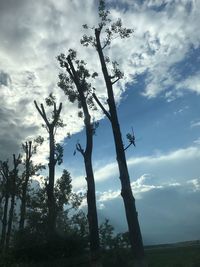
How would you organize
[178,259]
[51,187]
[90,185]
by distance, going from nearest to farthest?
[90,185] < [51,187] < [178,259]

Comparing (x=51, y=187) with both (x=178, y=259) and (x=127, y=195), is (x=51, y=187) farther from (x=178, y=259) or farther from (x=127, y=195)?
(x=127, y=195)

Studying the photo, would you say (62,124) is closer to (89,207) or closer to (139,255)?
(89,207)

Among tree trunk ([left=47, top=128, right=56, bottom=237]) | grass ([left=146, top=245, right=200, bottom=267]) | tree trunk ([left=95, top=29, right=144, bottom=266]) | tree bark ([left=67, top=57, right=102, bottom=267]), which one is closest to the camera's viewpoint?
tree trunk ([left=95, top=29, right=144, bottom=266])

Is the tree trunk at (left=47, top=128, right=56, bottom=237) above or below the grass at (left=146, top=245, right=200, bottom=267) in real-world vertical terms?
above

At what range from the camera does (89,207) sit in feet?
68.5

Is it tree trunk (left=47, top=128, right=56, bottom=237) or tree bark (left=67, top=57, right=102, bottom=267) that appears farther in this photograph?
tree trunk (left=47, top=128, right=56, bottom=237)

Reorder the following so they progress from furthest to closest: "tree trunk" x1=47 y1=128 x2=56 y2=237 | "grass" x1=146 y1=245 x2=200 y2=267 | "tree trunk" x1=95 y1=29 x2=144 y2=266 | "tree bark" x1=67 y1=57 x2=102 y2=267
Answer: "tree trunk" x1=47 y1=128 x2=56 y2=237 → "grass" x1=146 y1=245 x2=200 y2=267 → "tree bark" x1=67 y1=57 x2=102 y2=267 → "tree trunk" x1=95 y1=29 x2=144 y2=266

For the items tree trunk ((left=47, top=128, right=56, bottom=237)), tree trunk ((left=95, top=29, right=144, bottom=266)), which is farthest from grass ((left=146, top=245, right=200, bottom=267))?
tree trunk ((left=47, top=128, right=56, bottom=237))

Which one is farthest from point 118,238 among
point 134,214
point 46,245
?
point 134,214

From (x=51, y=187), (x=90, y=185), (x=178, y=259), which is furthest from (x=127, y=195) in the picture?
(x=178, y=259)

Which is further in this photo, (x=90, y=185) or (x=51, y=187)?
(x=51, y=187)

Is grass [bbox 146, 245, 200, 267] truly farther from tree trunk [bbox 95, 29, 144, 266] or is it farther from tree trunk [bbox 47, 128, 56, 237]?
tree trunk [bbox 47, 128, 56, 237]

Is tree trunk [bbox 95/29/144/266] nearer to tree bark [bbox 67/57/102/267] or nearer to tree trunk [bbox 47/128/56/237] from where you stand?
tree bark [bbox 67/57/102/267]

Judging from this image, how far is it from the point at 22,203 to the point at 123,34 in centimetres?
2594
